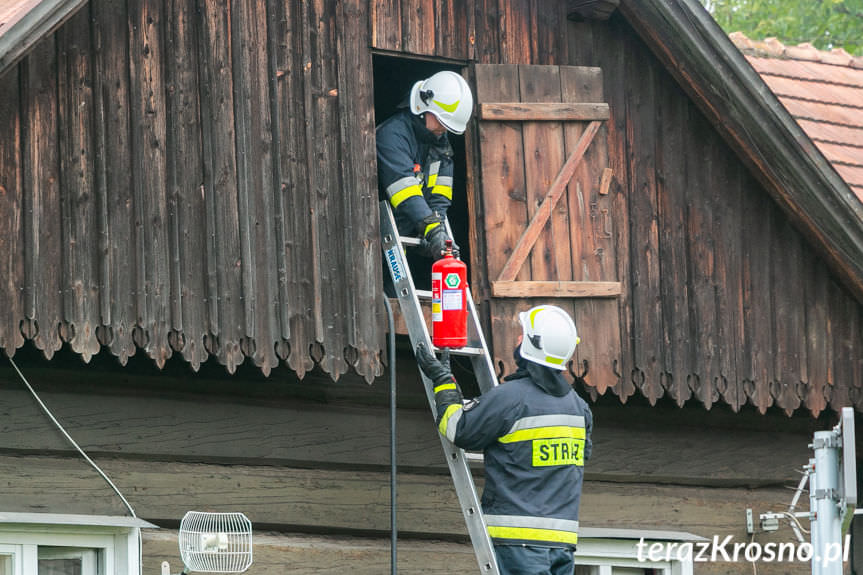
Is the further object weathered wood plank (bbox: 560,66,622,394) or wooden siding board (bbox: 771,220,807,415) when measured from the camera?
wooden siding board (bbox: 771,220,807,415)

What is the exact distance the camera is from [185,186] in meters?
8.07

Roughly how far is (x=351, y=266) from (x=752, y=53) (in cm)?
503

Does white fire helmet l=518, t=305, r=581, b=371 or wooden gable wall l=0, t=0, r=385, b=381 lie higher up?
wooden gable wall l=0, t=0, r=385, b=381

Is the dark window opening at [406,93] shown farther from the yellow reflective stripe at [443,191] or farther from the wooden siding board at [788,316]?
the wooden siding board at [788,316]

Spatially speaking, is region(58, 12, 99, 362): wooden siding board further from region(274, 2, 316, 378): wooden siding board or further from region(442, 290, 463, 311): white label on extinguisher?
region(442, 290, 463, 311): white label on extinguisher

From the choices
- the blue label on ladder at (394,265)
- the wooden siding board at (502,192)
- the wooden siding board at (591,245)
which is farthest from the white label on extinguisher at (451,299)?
the wooden siding board at (591,245)

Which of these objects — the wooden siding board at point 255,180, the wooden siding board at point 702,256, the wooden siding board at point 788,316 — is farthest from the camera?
the wooden siding board at point 788,316

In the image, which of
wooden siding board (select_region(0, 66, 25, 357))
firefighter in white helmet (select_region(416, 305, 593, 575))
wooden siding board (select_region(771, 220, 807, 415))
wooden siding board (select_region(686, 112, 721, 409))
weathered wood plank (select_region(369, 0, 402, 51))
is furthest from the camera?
wooden siding board (select_region(771, 220, 807, 415))

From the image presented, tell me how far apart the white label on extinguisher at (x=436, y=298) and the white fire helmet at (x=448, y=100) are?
1066mm

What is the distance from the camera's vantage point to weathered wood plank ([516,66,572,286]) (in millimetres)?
9070

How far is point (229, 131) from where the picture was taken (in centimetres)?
824

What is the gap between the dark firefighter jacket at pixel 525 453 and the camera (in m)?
7.87

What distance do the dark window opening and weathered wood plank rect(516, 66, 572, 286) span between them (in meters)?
1.09

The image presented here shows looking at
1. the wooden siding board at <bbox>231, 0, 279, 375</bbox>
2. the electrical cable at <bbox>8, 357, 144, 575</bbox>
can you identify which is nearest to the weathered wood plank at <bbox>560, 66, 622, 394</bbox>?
the wooden siding board at <bbox>231, 0, 279, 375</bbox>
